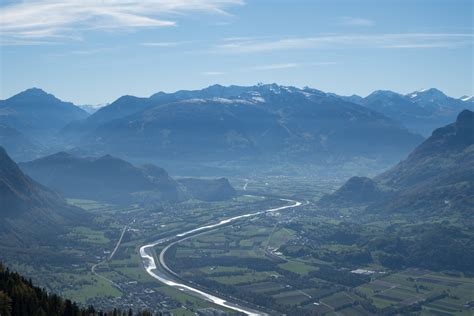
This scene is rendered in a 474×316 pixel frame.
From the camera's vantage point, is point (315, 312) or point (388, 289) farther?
point (388, 289)

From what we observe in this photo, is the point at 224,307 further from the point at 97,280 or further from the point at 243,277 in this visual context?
the point at 97,280

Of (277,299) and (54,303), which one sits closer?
(54,303)

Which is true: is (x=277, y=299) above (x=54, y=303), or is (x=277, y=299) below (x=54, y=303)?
below

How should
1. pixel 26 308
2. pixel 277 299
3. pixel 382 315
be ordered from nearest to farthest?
1. pixel 26 308
2. pixel 382 315
3. pixel 277 299

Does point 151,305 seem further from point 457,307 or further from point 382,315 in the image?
point 457,307

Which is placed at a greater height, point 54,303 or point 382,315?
point 54,303

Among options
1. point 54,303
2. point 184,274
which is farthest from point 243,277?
point 54,303

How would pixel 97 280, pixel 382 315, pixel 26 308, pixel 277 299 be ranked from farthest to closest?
1. pixel 97 280
2. pixel 277 299
3. pixel 382 315
4. pixel 26 308

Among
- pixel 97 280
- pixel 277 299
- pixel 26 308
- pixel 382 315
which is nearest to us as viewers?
pixel 26 308

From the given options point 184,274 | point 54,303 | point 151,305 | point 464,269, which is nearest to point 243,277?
point 184,274
